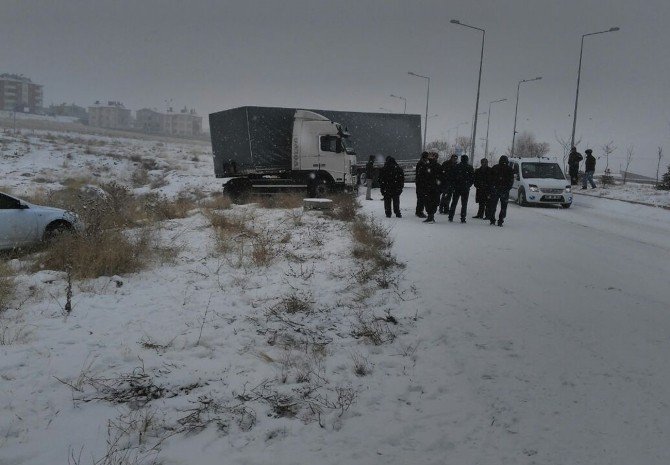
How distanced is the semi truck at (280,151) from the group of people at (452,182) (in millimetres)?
5137

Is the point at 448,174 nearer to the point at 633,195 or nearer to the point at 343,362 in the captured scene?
the point at 343,362

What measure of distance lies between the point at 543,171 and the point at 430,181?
8030mm

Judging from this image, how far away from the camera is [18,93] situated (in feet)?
464

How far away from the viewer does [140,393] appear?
14.3 feet

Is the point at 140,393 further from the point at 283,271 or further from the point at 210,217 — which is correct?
the point at 210,217

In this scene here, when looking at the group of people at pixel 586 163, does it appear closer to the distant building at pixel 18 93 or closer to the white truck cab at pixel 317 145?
the white truck cab at pixel 317 145

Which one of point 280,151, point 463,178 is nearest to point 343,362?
point 463,178

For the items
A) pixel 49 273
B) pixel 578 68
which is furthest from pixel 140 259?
pixel 578 68

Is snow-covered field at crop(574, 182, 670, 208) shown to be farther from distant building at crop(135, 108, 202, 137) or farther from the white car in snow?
distant building at crop(135, 108, 202, 137)

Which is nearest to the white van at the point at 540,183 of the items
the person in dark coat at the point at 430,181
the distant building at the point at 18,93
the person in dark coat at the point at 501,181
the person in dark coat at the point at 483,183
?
the person in dark coat at the point at 483,183

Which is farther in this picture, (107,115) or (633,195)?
(107,115)

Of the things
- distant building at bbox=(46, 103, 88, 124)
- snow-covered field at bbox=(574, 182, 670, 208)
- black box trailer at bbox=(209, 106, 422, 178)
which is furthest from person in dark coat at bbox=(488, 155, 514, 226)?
distant building at bbox=(46, 103, 88, 124)

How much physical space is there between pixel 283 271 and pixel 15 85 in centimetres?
16608

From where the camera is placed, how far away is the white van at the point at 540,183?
1780cm
